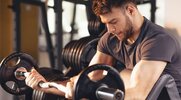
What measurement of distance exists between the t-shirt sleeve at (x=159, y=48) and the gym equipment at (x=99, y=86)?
8.8 inches

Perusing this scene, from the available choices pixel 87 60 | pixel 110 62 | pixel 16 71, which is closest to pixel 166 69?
pixel 110 62

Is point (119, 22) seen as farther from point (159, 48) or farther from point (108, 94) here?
point (108, 94)

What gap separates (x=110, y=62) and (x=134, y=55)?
270 mm

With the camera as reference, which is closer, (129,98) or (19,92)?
(129,98)

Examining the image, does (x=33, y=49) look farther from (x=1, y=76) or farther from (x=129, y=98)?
(x=129, y=98)

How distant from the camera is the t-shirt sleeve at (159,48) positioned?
4.91ft

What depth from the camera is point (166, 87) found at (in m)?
1.50

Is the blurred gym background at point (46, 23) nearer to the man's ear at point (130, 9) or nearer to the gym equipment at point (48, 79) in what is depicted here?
the gym equipment at point (48, 79)

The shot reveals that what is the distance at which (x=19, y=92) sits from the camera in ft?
6.64

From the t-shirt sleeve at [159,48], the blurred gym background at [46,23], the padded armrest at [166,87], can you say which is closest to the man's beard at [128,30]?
the t-shirt sleeve at [159,48]

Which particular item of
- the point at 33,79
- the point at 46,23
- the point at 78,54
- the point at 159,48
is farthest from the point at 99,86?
the point at 46,23

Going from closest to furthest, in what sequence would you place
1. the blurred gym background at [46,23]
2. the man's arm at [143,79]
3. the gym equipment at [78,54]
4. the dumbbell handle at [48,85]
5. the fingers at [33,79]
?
the man's arm at [143,79], the dumbbell handle at [48,85], the fingers at [33,79], the gym equipment at [78,54], the blurred gym background at [46,23]

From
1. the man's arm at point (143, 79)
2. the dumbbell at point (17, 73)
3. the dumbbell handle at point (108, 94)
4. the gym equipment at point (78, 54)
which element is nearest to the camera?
the dumbbell handle at point (108, 94)

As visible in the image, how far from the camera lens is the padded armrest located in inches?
57.7
